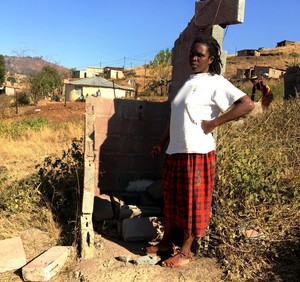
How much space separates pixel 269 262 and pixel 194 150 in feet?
4.12

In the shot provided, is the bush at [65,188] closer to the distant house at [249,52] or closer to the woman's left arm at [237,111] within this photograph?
the woman's left arm at [237,111]

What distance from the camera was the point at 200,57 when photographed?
2.71 m

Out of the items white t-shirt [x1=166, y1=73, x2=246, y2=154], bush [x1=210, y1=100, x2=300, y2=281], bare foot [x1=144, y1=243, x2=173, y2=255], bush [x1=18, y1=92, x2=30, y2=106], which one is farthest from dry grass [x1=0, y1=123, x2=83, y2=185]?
bush [x1=18, y1=92, x2=30, y2=106]

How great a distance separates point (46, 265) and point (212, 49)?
2185 mm

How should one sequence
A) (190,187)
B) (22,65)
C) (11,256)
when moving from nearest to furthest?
(190,187), (11,256), (22,65)

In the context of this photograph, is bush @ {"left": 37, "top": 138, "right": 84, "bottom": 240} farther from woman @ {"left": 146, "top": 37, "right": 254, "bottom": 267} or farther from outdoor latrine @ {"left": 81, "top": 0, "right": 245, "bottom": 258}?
woman @ {"left": 146, "top": 37, "right": 254, "bottom": 267}

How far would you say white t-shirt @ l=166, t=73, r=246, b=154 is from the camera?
258cm

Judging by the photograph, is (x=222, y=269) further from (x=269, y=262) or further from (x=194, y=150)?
(x=194, y=150)

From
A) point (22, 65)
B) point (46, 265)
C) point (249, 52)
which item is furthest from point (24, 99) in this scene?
point (22, 65)

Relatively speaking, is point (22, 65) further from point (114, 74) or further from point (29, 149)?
point (29, 149)

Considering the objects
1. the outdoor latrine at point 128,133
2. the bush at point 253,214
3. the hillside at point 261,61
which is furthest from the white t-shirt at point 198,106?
the hillside at point 261,61

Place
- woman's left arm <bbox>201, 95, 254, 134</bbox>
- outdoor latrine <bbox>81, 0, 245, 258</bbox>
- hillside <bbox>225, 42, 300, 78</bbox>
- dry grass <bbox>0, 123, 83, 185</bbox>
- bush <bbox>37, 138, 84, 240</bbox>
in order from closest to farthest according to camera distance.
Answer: woman's left arm <bbox>201, 95, 254, 134</bbox>
bush <bbox>37, 138, 84, 240</bbox>
outdoor latrine <bbox>81, 0, 245, 258</bbox>
dry grass <bbox>0, 123, 83, 185</bbox>
hillside <bbox>225, 42, 300, 78</bbox>

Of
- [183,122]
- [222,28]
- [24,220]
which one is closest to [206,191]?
[183,122]

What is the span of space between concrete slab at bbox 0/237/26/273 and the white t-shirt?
5.60 feet
